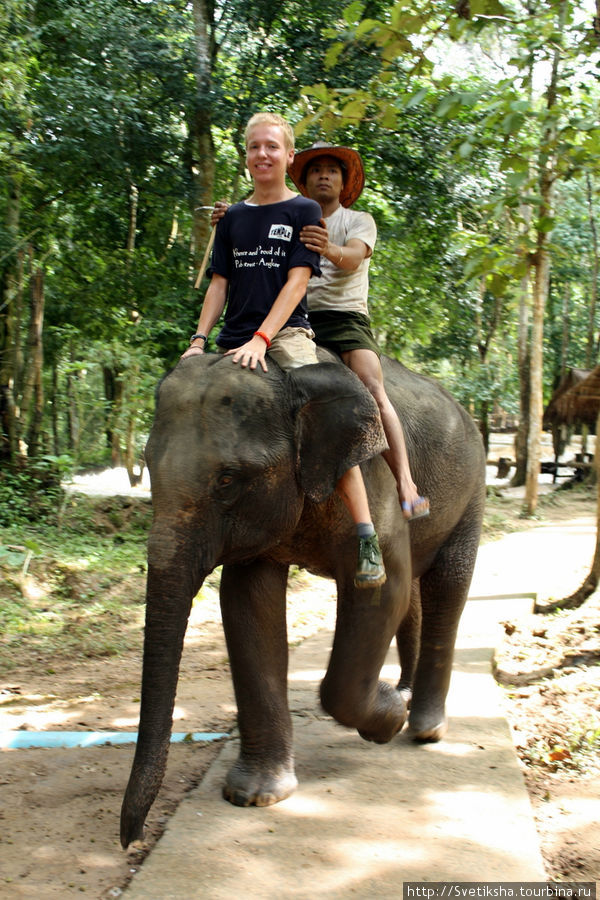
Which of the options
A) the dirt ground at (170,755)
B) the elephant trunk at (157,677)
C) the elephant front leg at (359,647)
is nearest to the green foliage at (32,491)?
the dirt ground at (170,755)

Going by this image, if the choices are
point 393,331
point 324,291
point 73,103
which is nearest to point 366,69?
point 73,103

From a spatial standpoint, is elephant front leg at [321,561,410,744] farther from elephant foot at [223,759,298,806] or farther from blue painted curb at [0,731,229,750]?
blue painted curb at [0,731,229,750]

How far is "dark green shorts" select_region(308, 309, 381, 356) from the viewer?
4039 mm

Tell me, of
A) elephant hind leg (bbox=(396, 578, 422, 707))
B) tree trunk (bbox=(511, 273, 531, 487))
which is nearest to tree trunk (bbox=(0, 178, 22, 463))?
elephant hind leg (bbox=(396, 578, 422, 707))

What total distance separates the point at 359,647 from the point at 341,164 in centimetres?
227

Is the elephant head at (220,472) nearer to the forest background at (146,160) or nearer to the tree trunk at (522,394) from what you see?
the forest background at (146,160)

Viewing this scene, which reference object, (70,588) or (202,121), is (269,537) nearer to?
(70,588)

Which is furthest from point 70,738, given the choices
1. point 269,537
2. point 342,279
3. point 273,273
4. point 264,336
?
point 342,279

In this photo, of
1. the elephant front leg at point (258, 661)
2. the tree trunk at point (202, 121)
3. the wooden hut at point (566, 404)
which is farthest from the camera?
the wooden hut at point (566, 404)

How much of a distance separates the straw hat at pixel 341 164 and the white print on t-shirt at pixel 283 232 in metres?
0.59

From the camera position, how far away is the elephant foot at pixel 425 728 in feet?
14.5

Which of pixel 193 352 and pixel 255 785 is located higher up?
pixel 193 352

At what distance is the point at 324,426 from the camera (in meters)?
3.38

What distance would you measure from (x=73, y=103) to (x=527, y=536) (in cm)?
850
